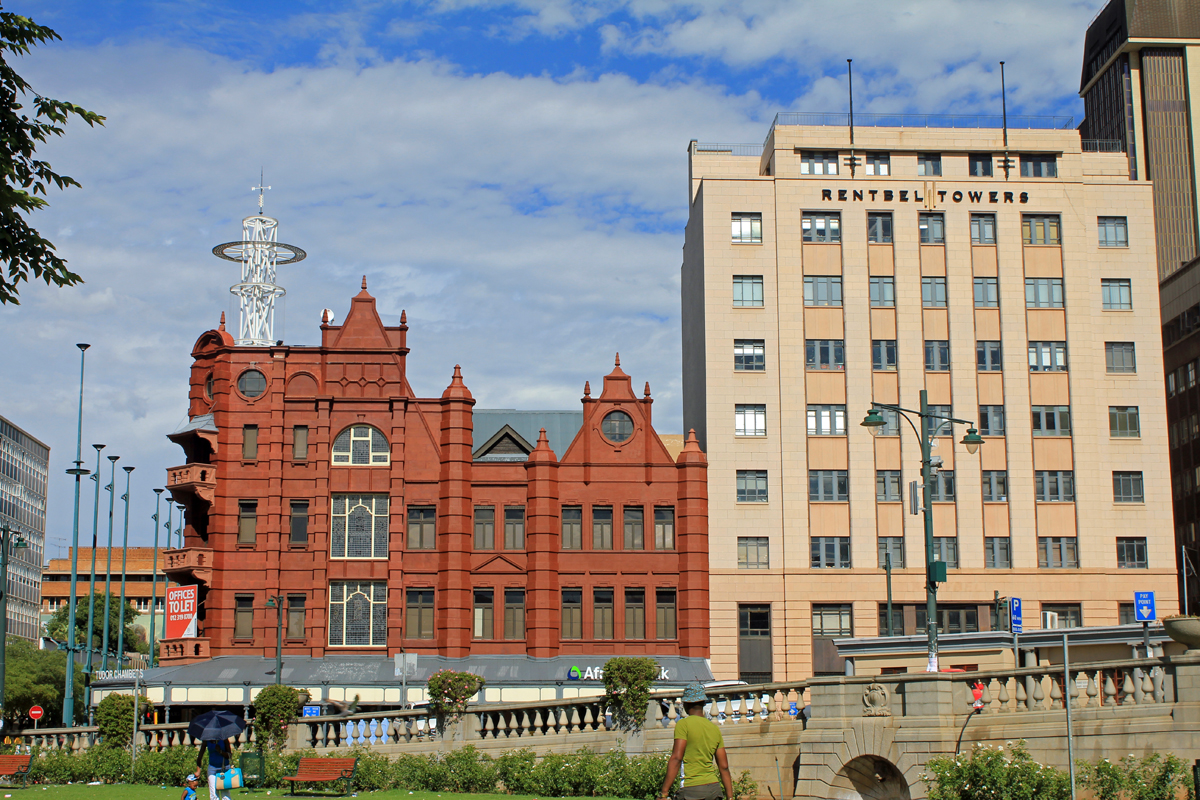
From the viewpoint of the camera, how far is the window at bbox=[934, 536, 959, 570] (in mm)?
56938

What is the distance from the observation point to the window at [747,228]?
59688 mm

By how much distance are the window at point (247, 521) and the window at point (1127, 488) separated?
1533 inches

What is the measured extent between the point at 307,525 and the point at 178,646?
24.3 feet

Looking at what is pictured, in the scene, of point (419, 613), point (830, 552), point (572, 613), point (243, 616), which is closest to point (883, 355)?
point (830, 552)

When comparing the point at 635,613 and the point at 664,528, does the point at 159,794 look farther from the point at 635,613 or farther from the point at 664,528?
the point at 664,528

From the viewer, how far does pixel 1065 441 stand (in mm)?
58344

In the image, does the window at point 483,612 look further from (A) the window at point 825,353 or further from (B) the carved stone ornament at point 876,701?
(B) the carved stone ornament at point 876,701

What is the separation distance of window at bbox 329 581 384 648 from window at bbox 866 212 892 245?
26.2m

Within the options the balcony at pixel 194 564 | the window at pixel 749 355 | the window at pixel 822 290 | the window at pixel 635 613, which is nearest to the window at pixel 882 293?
the window at pixel 822 290

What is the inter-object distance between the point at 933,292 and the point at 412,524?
26.3m

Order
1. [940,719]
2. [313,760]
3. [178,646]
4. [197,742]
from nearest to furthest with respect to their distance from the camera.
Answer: [940,719] → [313,760] → [197,742] → [178,646]

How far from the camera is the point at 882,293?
195 ft

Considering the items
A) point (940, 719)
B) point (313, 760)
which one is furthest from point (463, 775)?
point (940, 719)

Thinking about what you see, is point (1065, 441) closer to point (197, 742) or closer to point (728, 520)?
point (728, 520)
